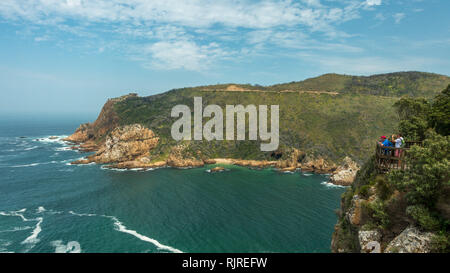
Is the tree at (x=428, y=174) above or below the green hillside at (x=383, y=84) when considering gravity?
below

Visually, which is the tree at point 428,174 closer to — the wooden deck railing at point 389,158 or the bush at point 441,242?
the bush at point 441,242

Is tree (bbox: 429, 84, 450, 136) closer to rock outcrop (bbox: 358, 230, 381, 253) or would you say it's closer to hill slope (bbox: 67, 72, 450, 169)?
rock outcrop (bbox: 358, 230, 381, 253)

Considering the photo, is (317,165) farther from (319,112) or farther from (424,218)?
(424,218)

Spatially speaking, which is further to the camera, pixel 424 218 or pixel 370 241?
pixel 370 241

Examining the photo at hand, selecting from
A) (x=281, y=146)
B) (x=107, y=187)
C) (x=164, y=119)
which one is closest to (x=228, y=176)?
(x=281, y=146)

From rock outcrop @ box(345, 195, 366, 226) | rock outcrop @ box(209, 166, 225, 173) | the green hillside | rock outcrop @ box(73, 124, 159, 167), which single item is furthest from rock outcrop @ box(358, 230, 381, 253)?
the green hillside

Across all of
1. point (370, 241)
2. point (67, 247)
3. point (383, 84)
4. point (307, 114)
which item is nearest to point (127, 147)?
point (67, 247)

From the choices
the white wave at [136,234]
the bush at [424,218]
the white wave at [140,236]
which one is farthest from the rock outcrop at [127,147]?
the bush at [424,218]
